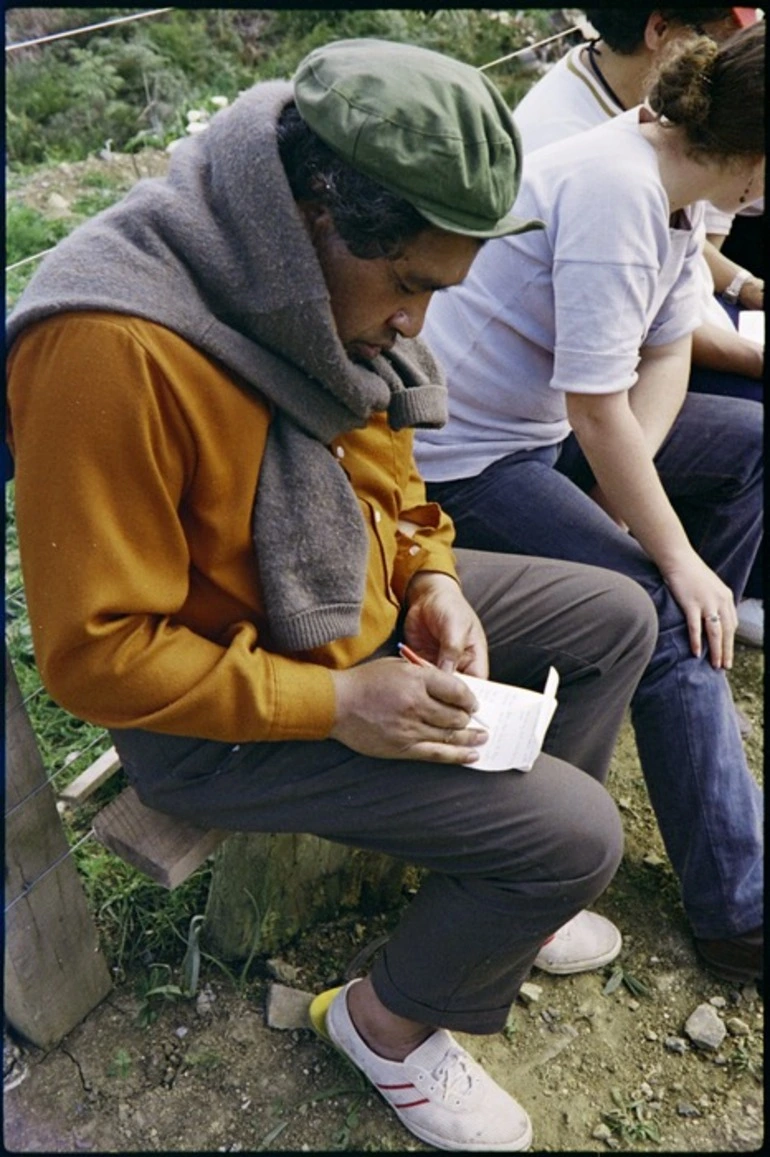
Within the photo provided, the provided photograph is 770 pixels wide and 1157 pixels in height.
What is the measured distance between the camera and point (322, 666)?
78.1 inches

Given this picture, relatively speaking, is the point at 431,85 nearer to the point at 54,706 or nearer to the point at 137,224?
the point at 137,224

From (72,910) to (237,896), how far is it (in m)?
0.35

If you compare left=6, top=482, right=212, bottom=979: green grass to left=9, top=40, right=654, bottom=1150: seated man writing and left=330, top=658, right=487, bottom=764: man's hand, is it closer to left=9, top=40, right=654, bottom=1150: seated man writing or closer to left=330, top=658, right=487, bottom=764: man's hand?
left=9, top=40, right=654, bottom=1150: seated man writing

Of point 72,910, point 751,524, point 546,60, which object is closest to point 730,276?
point 751,524

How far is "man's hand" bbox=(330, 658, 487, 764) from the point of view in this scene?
192 cm

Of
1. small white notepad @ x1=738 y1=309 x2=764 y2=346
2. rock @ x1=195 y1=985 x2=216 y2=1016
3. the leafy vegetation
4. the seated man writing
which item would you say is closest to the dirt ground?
rock @ x1=195 y1=985 x2=216 y2=1016

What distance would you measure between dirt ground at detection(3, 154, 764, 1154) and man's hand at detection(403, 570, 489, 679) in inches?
30.4

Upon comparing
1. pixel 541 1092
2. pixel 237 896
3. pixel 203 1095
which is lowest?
pixel 541 1092

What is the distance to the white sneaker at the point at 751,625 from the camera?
3586mm

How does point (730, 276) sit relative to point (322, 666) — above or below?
below

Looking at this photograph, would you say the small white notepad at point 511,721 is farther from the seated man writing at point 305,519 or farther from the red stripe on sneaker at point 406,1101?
the red stripe on sneaker at point 406,1101

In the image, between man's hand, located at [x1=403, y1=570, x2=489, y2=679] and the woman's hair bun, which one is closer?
man's hand, located at [x1=403, y1=570, x2=489, y2=679]

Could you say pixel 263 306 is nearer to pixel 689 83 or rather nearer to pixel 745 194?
pixel 689 83

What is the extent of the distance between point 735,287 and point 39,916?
9.43 feet
